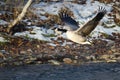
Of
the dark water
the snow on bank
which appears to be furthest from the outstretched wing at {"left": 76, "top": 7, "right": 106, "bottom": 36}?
the snow on bank

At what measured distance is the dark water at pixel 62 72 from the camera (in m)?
10.9

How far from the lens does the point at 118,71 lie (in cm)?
1187

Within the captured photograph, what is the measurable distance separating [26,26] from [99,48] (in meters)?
2.92

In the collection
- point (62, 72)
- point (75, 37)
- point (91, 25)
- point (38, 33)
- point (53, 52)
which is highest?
point (91, 25)

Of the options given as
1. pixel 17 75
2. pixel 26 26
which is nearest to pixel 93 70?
pixel 17 75

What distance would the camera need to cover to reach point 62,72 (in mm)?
11570

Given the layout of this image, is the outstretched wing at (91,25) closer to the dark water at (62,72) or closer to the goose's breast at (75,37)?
the goose's breast at (75,37)

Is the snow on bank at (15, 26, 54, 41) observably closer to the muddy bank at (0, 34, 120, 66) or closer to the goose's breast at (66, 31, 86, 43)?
the muddy bank at (0, 34, 120, 66)

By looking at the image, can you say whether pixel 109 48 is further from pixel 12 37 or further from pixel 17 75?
pixel 17 75

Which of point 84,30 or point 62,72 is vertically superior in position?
point 84,30

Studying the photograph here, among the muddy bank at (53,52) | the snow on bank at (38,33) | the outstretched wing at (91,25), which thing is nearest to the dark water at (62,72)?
the muddy bank at (53,52)

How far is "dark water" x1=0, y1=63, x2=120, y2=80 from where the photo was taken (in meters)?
10.9

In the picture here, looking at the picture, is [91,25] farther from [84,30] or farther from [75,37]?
[75,37]

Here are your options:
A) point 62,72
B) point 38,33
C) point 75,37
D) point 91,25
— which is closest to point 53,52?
point 38,33
